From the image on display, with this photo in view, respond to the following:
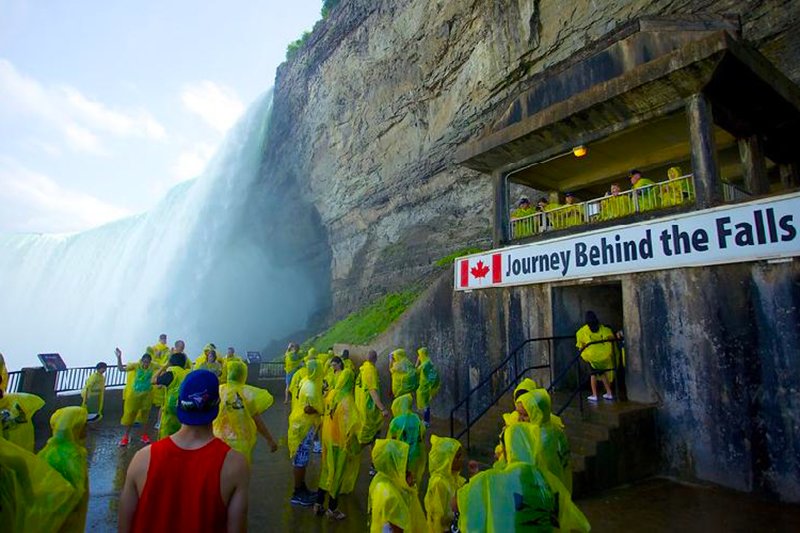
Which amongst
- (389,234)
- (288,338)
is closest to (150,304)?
(288,338)

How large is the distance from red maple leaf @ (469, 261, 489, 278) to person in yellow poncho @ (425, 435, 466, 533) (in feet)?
24.3

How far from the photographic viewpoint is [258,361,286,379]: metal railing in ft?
59.3

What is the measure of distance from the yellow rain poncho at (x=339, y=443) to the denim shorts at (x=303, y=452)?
1.09 ft

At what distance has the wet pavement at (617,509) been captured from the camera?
515cm

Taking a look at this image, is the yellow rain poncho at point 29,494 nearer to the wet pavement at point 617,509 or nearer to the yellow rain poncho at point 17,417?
the yellow rain poncho at point 17,417

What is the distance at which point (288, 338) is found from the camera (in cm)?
3522

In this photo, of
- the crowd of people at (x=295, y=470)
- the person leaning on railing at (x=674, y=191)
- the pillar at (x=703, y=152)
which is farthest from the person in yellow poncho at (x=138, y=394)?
the pillar at (x=703, y=152)

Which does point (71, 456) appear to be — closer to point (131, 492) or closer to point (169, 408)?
point (131, 492)

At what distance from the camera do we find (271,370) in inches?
730

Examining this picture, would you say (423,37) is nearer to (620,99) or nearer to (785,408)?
(620,99)

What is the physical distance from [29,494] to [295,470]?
12.9ft

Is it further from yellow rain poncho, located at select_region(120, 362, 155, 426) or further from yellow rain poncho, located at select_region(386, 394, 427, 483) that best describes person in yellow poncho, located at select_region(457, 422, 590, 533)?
yellow rain poncho, located at select_region(120, 362, 155, 426)

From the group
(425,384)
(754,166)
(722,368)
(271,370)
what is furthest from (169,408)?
(271,370)

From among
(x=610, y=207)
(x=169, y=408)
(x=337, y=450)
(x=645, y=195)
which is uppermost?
(x=645, y=195)
